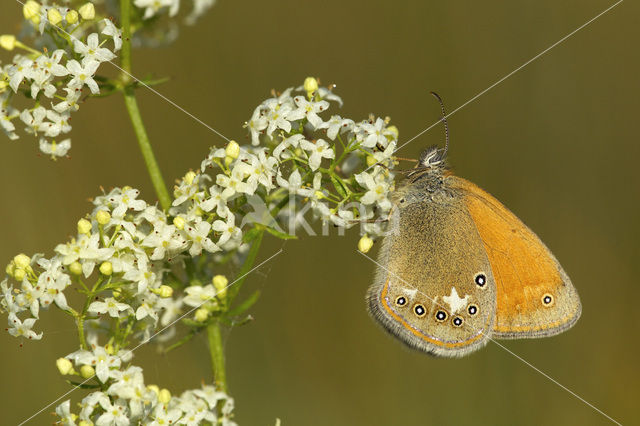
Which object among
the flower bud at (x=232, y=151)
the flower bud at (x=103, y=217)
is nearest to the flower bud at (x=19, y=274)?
the flower bud at (x=103, y=217)

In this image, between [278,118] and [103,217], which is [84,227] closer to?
[103,217]

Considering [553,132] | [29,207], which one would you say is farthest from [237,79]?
[553,132]

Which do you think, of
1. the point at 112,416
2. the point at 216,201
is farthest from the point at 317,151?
the point at 112,416

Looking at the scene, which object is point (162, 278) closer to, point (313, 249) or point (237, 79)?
point (313, 249)

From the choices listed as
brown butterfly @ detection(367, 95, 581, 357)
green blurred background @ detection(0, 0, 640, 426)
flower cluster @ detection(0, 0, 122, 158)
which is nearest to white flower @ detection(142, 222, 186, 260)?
flower cluster @ detection(0, 0, 122, 158)

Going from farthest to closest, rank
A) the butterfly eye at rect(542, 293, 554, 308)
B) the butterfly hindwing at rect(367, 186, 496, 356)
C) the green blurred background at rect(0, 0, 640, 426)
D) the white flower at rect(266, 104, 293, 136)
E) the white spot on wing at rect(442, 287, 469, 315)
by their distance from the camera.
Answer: the green blurred background at rect(0, 0, 640, 426), the white spot on wing at rect(442, 287, 469, 315), the butterfly hindwing at rect(367, 186, 496, 356), the butterfly eye at rect(542, 293, 554, 308), the white flower at rect(266, 104, 293, 136)

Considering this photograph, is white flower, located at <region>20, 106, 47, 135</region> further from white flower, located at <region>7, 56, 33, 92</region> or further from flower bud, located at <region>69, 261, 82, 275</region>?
flower bud, located at <region>69, 261, 82, 275</region>
